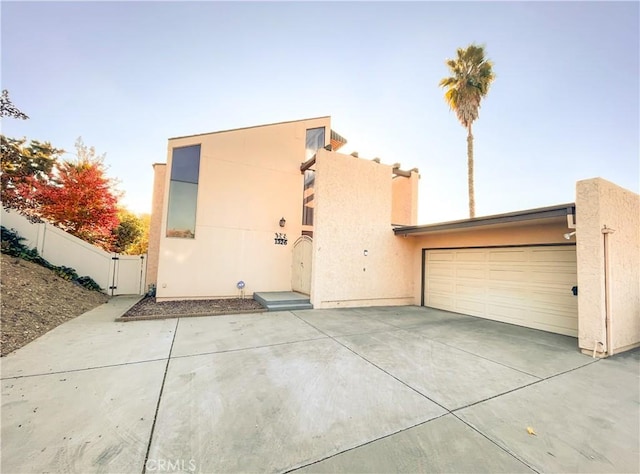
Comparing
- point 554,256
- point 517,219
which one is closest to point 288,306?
point 517,219

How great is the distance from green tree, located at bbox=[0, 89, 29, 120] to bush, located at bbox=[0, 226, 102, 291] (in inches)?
201

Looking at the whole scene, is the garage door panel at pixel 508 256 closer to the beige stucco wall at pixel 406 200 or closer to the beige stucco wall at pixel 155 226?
the beige stucco wall at pixel 406 200

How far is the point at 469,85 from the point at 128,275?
16380 millimetres

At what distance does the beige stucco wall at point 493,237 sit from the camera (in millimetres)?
6102

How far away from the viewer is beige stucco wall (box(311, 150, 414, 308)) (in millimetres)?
8125

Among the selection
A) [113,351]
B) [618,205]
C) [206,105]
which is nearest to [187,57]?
[206,105]

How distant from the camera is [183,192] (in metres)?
8.40

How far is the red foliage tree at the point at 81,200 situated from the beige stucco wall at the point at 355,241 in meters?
9.32

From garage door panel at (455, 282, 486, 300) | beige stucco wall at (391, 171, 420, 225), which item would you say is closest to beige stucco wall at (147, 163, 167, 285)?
beige stucco wall at (391, 171, 420, 225)

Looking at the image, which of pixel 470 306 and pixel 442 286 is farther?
pixel 442 286

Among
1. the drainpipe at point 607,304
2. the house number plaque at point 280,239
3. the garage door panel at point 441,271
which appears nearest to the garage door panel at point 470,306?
the garage door panel at point 441,271

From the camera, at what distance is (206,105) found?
8.55 meters

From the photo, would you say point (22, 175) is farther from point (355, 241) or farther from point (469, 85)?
point (469, 85)

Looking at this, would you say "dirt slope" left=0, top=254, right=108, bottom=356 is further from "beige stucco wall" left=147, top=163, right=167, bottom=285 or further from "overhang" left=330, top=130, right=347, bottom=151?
"overhang" left=330, top=130, right=347, bottom=151
